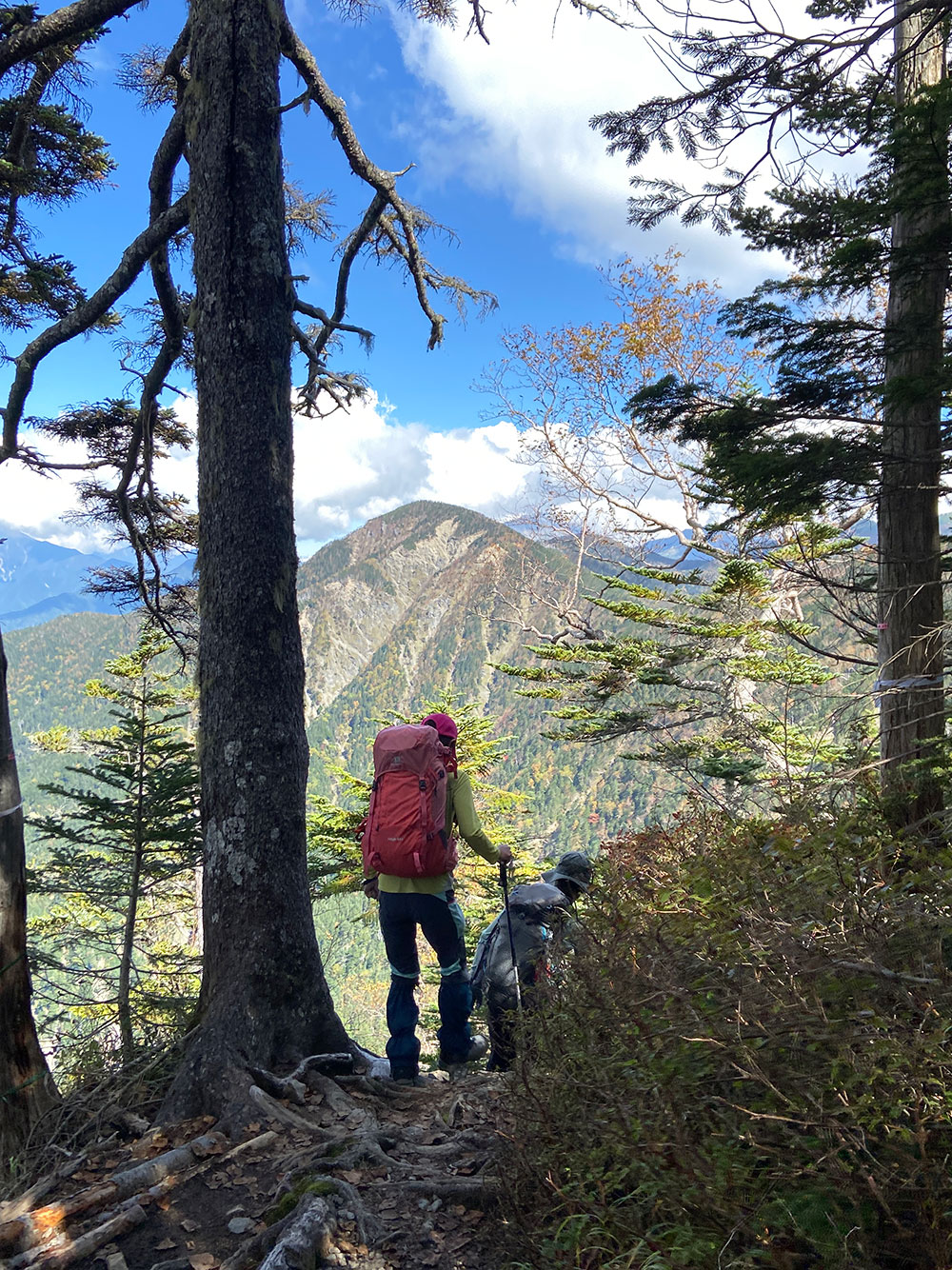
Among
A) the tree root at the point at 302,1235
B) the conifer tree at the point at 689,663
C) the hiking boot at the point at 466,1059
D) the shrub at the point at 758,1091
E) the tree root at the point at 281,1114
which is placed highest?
the conifer tree at the point at 689,663

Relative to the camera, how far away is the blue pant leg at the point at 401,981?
15.2 feet

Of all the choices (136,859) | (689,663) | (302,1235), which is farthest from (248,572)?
(689,663)

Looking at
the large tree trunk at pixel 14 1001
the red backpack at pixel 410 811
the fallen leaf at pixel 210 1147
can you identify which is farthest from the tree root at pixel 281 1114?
the red backpack at pixel 410 811

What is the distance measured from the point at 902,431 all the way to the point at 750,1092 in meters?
3.81

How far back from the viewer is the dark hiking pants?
466 cm

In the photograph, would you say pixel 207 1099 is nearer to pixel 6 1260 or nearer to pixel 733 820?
pixel 6 1260

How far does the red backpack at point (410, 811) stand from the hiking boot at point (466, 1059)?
1334 mm

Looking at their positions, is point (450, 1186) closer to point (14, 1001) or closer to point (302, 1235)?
point (302, 1235)

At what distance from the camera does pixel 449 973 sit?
15.8 feet

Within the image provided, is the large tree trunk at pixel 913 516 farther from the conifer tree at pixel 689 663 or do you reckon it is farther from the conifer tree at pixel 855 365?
the conifer tree at pixel 689 663

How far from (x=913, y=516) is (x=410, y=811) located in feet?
11.2

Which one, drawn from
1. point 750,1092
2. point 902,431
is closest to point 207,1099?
point 750,1092

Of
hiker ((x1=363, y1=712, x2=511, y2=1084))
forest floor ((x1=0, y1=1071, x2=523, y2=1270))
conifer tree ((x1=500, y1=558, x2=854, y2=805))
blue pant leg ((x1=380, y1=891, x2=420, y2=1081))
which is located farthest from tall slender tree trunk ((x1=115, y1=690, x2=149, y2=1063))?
conifer tree ((x1=500, y1=558, x2=854, y2=805))

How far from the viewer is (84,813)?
24.3 feet
